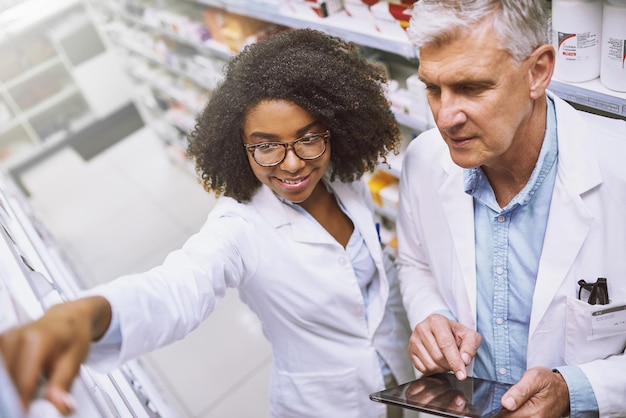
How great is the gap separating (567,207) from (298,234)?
0.69 metres

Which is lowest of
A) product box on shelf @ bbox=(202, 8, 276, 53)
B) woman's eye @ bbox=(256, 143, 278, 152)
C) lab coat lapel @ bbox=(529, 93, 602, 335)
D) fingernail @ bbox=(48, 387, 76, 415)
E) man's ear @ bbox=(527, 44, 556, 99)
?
lab coat lapel @ bbox=(529, 93, 602, 335)

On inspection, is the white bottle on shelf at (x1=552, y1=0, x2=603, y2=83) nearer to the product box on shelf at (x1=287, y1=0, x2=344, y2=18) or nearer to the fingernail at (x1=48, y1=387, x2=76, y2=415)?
the product box on shelf at (x1=287, y1=0, x2=344, y2=18)

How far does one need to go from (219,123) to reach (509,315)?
3.05 ft

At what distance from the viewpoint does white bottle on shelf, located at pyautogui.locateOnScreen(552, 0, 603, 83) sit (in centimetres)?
124

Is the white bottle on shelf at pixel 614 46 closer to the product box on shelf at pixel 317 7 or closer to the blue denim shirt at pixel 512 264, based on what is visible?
the blue denim shirt at pixel 512 264

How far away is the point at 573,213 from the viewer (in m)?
1.13

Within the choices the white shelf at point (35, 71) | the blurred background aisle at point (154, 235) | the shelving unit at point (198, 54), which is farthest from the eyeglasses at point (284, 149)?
the white shelf at point (35, 71)

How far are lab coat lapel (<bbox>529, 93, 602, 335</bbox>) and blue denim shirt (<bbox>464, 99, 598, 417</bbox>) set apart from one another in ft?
0.09

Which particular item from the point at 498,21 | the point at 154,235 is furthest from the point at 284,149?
the point at 154,235

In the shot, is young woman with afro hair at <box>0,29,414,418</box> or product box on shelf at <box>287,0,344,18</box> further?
product box on shelf at <box>287,0,344,18</box>

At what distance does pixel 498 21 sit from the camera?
3.10 ft

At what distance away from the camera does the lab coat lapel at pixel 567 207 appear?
44.0 inches

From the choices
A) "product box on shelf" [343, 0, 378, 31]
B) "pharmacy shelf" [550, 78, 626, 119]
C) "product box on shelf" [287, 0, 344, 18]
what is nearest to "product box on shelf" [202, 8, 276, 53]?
"product box on shelf" [287, 0, 344, 18]

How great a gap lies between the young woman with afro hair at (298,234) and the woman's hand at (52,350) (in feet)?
0.65
